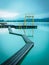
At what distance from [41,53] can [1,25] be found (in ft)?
17.8

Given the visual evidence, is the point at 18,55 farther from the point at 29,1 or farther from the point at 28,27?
the point at 29,1

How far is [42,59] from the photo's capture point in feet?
9.20

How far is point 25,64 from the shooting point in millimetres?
2438

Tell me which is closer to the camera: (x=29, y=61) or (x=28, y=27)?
(x=29, y=61)

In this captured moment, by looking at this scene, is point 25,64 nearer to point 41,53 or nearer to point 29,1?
point 41,53

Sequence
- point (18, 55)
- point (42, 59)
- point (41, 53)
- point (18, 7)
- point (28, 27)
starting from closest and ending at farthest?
1. point (18, 55)
2. point (42, 59)
3. point (41, 53)
4. point (28, 27)
5. point (18, 7)

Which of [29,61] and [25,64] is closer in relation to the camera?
[25,64]

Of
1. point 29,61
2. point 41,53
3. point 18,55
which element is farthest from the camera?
point 41,53

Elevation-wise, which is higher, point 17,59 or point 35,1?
point 35,1

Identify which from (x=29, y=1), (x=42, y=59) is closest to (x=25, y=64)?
(x=42, y=59)

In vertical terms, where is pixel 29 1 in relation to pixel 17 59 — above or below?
above

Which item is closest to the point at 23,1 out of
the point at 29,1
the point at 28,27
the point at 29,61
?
the point at 29,1

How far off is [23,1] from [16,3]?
0.43 metres

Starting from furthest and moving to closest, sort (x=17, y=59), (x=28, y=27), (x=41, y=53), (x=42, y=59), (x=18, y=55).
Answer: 1. (x=28, y=27)
2. (x=41, y=53)
3. (x=42, y=59)
4. (x=18, y=55)
5. (x=17, y=59)
